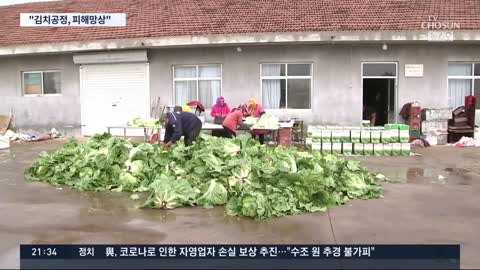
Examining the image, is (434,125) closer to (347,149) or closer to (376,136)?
(376,136)

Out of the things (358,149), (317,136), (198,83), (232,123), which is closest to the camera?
(232,123)

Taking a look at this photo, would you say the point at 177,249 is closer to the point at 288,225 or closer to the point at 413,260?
the point at 288,225

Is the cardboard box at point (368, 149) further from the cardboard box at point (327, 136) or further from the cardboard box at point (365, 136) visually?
the cardboard box at point (327, 136)

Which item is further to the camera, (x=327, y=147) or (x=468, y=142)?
(x=468, y=142)

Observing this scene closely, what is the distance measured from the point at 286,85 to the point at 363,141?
405 cm

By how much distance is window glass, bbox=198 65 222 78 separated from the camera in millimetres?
16953

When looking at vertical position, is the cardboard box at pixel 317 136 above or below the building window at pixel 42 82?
below

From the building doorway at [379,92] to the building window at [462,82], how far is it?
1853mm

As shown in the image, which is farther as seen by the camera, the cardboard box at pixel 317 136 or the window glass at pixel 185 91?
the window glass at pixel 185 91

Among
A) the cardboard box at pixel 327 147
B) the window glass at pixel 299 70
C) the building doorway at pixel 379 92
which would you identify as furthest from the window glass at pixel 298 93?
the cardboard box at pixel 327 147

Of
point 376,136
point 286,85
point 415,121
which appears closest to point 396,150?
point 376,136

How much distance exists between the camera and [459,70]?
16266 millimetres

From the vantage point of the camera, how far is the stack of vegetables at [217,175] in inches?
291

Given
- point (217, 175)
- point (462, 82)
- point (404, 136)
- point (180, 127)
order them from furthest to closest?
point (462, 82) → point (404, 136) → point (180, 127) → point (217, 175)
